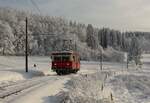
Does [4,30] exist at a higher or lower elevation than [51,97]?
higher

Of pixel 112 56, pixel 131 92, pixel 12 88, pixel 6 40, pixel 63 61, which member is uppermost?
pixel 6 40

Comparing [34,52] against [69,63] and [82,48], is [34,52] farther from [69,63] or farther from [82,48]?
[69,63]

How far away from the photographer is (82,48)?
183000 mm

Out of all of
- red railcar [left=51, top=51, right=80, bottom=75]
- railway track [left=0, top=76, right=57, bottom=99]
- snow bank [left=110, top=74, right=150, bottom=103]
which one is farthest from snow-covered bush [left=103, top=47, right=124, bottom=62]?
railway track [left=0, top=76, right=57, bottom=99]

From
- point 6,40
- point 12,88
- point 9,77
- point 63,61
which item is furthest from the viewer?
point 6,40

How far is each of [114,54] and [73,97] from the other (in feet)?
560

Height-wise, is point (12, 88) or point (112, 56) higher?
point (112, 56)

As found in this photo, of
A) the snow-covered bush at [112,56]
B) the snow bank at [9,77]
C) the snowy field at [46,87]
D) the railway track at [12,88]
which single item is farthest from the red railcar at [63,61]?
the snow-covered bush at [112,56]

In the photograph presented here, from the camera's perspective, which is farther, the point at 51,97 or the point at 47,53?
the point at 47,53

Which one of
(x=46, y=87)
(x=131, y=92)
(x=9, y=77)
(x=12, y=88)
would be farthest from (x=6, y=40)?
(x=12, y=88)

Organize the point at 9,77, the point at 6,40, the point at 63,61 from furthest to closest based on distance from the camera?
the point at 6,40 → the point at 63,61 → the point at 9,77

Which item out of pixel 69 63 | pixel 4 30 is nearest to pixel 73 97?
pixel 69 63

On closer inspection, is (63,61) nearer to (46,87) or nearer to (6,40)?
(46,87)

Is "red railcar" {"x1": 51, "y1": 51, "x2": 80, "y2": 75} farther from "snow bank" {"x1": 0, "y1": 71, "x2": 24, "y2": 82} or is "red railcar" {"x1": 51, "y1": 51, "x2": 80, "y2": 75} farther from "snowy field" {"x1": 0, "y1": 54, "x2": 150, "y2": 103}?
"snow bank" {"x1": 0, "y1": 71, "x2": 24, "y2": 82}
